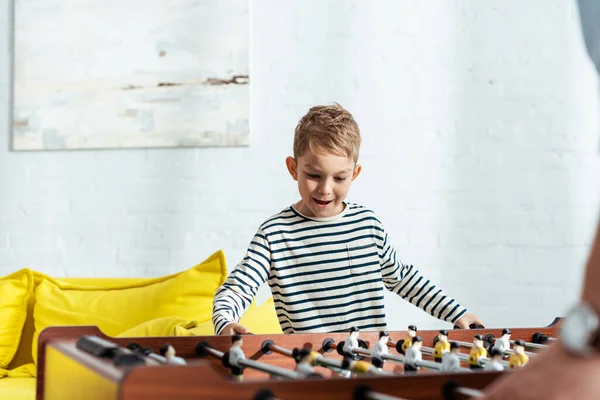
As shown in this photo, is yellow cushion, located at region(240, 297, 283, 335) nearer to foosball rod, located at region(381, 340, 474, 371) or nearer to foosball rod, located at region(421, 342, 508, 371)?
foosball rod, located at region(381, 340, 474, 371)

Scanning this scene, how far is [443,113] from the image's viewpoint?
296 cm

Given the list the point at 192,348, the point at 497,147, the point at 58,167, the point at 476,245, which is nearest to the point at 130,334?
the point at 192,348

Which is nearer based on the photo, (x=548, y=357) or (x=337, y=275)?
(x=548, y=357)

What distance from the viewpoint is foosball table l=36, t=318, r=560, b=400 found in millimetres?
801

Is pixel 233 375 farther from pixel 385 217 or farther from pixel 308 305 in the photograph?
pixel 385 217

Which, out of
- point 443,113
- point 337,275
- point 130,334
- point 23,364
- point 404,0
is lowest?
point 23,364

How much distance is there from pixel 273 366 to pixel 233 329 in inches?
15.6

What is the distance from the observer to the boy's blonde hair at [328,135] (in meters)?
1.95

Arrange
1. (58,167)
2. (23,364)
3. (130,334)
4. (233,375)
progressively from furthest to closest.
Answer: (58,167), (23,364), (130,334), (233,375)

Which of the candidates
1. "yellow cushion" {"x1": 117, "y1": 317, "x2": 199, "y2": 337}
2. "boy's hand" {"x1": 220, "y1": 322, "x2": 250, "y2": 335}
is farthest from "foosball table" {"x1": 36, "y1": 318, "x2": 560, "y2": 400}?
"yellow cushion" {"x1": 117, "y1": 317, "x2": 199, "y2": 337}

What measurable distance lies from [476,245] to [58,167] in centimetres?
171

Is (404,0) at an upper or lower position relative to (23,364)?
upper

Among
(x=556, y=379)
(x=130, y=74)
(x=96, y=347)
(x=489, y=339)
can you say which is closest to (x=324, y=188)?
(x=489, y=339)

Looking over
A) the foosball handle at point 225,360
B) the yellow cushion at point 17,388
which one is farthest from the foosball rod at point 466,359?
the yellow cushion at point 17,388
